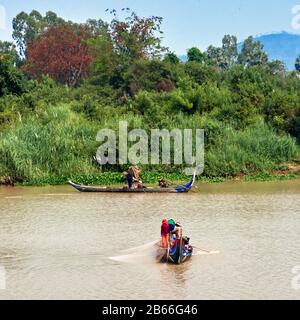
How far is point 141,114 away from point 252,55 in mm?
32366

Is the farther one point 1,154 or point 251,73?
point 251,73

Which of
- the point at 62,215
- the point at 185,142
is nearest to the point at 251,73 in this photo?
the point at 185,142

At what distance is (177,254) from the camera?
1514 cm

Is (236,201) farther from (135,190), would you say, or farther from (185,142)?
(185,142)

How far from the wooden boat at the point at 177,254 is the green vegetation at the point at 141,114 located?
13.1 metres

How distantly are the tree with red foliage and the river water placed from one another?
114 feet

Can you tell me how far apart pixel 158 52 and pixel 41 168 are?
2044cm

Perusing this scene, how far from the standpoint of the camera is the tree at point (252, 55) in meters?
61.5

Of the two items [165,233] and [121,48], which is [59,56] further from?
[165,233]

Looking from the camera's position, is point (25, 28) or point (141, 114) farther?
point (25, 28)

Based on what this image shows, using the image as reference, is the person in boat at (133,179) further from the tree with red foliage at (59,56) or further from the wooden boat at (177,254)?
the tree with red foliage at (59,56)

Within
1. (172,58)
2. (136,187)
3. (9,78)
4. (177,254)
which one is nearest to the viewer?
(177,254)

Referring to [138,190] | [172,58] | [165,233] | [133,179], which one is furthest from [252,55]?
[165,233]

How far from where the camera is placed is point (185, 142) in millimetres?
30250
